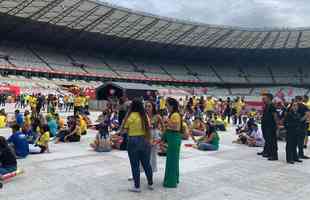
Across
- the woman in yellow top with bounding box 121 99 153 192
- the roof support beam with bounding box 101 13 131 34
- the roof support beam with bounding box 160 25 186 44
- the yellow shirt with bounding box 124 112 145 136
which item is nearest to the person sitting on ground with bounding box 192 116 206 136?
the woman in yellow top with bounding box 121 99 153 192

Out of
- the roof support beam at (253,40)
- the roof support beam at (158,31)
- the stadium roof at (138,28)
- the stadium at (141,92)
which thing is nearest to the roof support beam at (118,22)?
the stadium roof at (138,28)

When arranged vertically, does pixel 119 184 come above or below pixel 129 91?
below

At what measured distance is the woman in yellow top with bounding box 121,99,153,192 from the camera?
602 centimetres

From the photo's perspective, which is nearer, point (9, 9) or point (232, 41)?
point (9, 9)

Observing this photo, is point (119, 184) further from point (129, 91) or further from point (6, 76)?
point (6, 76)

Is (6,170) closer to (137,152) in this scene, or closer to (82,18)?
(137,152)

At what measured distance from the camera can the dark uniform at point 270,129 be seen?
31.6ft

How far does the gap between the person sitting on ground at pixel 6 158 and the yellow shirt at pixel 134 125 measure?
2454 millimetres

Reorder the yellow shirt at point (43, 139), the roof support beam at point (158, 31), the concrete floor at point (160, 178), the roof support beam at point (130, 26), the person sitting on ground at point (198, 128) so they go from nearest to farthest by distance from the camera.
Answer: the concrete floor at point (160, 178) < the yellow shirt at point (43, 139) < the person sitting on ground at point (198, 128) < the roof support beam at point (130, 26) < the roof support beam at point (158, 31)

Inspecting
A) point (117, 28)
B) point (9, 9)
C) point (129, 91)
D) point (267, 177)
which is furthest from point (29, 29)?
point (267, 177)

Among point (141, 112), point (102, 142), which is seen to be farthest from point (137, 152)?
point (102, 142)

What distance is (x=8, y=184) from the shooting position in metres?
6.34

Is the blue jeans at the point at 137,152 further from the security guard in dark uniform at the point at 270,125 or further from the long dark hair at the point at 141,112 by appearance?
the security guard in dark uniform at the point at 270,125

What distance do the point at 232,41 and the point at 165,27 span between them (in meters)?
15.9
